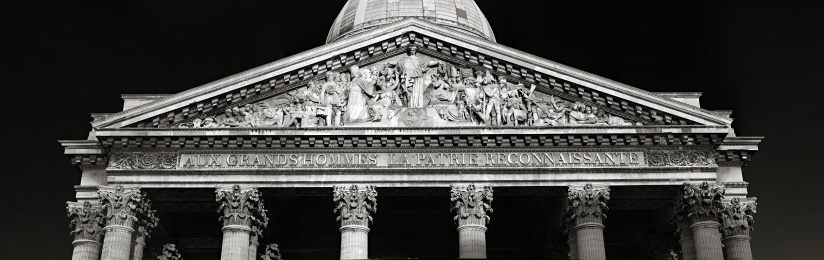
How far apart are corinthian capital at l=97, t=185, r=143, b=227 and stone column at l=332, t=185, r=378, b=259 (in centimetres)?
619

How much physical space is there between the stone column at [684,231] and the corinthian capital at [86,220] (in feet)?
58.9

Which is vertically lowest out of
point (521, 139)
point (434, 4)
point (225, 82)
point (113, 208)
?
point (113, 208)

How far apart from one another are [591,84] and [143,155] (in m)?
14.4

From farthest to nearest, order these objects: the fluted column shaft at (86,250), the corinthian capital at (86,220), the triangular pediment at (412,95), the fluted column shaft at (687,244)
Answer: the triangular pediment at (412,95) → the corinthian capital at (86,220) → the fluted column shaft at (86,250) → the fluted column shaft at (687,244)

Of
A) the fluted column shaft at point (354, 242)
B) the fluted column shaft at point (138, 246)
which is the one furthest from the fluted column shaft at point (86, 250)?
the fluted column shaft at point (354, 242)

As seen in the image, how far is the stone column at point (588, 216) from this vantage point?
1195 inches

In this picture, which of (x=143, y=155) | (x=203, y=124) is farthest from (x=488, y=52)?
(x=143, y=155)

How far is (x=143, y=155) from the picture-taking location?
31719 millimetres

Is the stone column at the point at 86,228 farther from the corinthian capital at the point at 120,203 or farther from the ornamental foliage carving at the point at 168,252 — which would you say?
the ornamental foliage carving at the point at 168,252

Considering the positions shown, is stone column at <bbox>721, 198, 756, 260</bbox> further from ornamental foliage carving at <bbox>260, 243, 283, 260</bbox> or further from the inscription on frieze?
ornamental foliage carving at <bbox>260, 243, 283, 260</bbox>

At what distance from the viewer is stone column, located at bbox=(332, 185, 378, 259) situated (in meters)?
30.2

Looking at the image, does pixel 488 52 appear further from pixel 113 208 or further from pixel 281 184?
pixel 113 208

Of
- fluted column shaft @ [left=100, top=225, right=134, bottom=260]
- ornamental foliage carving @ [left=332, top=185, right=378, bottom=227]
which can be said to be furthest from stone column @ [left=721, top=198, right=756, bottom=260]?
fluted column shaft @ [left=100, top=225, right=134, bottom=260]

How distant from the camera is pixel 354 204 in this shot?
101 feet
